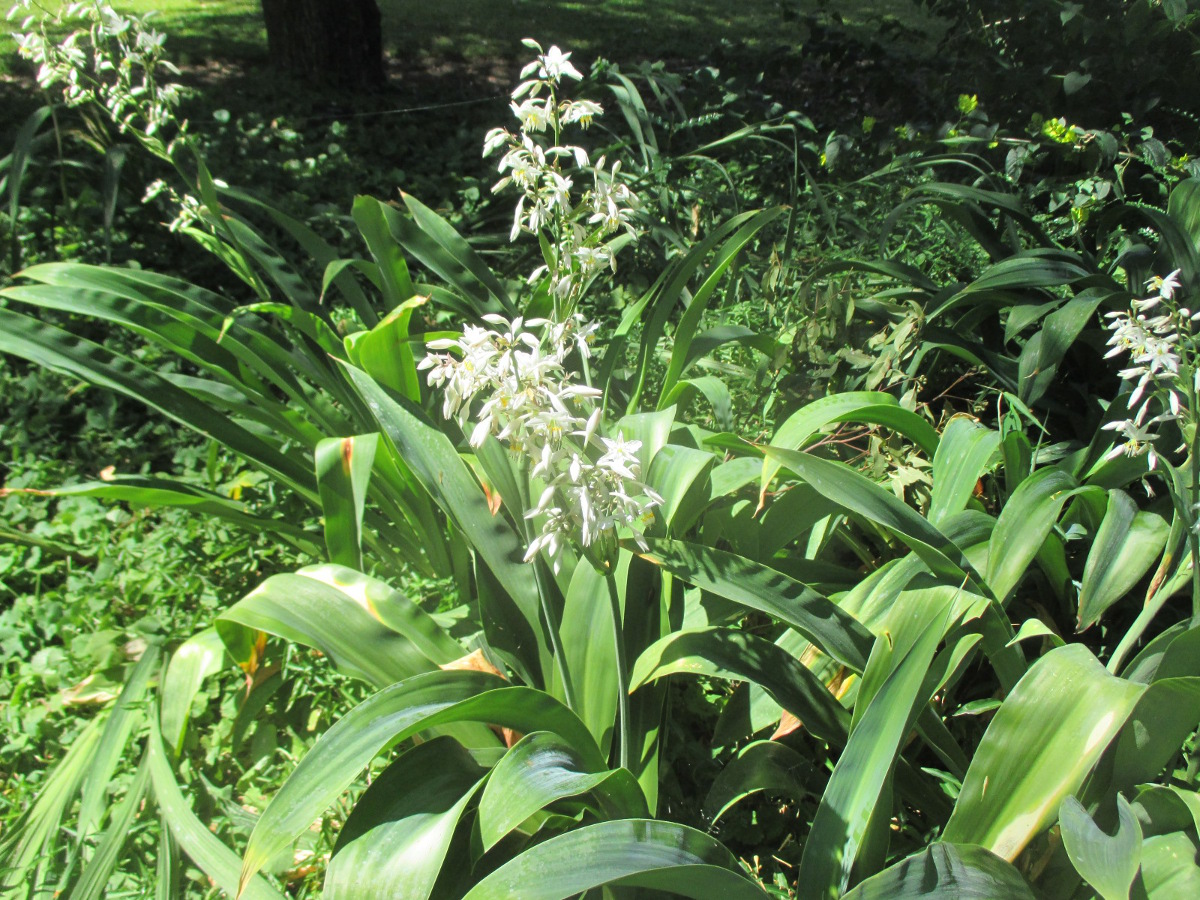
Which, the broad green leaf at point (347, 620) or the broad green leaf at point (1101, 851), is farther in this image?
the broad green leaf at point (347, 620)

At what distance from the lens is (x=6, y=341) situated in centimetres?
193

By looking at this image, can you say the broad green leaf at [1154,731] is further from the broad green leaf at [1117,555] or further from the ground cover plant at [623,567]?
the broad green leaf at [1117,555]

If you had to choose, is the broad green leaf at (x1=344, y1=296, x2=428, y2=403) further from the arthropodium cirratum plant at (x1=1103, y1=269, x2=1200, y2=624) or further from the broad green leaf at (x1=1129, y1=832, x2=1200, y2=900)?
the broad green leaf at (x1=1129, y1=832, x2=1200, y2=900)

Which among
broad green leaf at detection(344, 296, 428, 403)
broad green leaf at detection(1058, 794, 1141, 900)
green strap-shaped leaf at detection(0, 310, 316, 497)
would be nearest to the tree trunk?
green strap-shaped leaf at detection(0, 310, 316, 497)

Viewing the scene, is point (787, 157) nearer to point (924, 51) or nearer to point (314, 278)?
point (314, 278)

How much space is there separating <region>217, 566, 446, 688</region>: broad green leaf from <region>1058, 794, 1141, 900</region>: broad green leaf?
101cm

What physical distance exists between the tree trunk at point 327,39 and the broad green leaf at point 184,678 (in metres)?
4.58

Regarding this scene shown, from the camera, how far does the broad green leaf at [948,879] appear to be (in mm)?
1139

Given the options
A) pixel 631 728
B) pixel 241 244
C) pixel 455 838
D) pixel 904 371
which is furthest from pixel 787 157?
pixel 455 838

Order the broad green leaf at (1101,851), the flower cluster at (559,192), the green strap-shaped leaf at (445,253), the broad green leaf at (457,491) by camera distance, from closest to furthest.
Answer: the broad green leaf at (1101,851)
the flower cluster at (559,192)
the broad green leaf at (457,491)
the green strap-shaped leaf at (445,253)

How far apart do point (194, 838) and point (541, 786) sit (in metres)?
0.77

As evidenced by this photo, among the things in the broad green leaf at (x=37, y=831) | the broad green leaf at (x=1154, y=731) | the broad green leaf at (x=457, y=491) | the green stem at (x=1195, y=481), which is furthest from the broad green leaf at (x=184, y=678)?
the green stem at (x=1195, y=481)

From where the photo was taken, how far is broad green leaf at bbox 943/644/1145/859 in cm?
124

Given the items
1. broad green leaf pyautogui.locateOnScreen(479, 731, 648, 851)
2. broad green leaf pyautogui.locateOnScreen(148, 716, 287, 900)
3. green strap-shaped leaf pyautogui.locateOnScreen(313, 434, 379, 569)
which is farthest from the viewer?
green strap-shaped leaf pyautogui.locateOnScreen(313, 434, 379, 569)
